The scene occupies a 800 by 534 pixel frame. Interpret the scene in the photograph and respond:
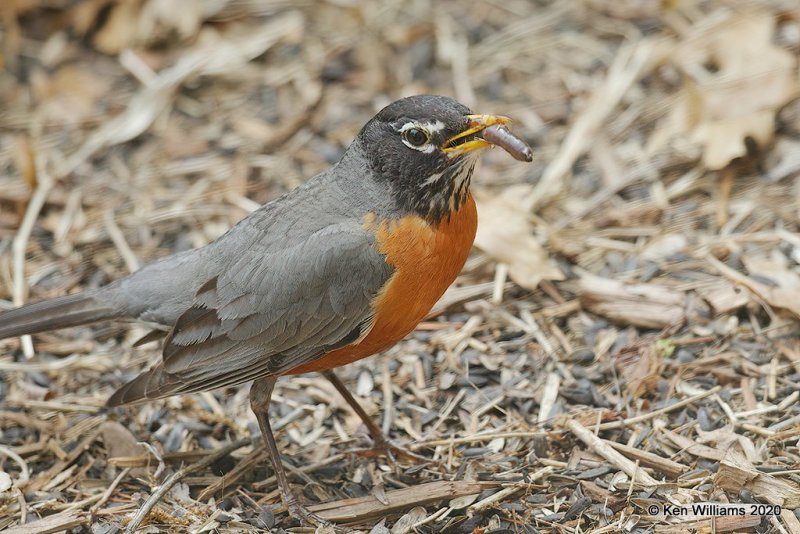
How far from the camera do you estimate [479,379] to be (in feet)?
16.5

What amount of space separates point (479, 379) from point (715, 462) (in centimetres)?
127

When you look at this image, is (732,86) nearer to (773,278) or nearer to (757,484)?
(773,278)

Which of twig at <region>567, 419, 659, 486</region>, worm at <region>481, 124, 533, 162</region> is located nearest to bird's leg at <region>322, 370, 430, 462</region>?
twig at <region>567, 419, 659, 486</region>

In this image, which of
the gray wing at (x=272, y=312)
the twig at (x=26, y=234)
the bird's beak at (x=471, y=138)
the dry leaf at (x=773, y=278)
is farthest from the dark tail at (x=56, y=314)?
the dry leaf at (x=773, y=278)

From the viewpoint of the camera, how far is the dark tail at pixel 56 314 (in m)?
4.73

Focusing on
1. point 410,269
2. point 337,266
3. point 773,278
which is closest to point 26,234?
point 337,266

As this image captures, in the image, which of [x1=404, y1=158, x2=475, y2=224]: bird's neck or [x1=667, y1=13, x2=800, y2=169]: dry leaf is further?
[x1=667, y1=13, x2=800, y2=169]: dry leaf

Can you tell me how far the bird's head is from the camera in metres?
4.20

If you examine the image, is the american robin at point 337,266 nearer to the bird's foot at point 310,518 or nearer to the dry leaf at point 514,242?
the bird's foot at point 310,518

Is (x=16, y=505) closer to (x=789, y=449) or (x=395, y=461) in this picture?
(x=395, y=461)

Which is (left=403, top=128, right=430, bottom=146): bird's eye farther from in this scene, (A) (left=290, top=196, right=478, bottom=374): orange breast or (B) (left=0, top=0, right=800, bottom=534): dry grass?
(B) (left=0, top=0, right=800, bottom=534): dry grass

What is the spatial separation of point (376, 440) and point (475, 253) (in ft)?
4.94

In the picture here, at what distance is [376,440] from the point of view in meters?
4.79

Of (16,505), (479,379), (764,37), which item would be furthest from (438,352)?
(764,37)
